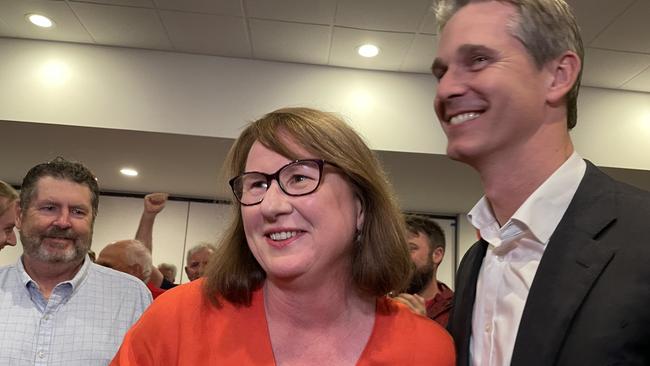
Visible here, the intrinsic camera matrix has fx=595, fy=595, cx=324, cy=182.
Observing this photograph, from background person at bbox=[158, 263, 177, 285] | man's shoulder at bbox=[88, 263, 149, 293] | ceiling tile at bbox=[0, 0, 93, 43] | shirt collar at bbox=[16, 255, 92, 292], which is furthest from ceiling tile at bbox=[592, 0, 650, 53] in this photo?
background person at bbox=[158, 263, 177, 285]

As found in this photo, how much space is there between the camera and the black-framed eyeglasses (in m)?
1.24

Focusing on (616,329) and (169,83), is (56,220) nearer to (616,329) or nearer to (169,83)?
(616,329)

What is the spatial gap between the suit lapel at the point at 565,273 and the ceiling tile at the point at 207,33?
2.97 m

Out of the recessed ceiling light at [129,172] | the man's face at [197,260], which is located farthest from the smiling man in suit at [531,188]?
the recessed ceiling light at [129,172]

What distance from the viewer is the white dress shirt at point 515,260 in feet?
3.91

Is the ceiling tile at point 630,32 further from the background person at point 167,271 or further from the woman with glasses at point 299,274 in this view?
the background person at point 167,271

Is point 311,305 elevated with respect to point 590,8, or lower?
lower

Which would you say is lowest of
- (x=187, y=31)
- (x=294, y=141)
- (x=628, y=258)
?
(x=628, y=258)

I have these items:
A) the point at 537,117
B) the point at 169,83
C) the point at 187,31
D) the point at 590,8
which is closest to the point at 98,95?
the point at 169,83

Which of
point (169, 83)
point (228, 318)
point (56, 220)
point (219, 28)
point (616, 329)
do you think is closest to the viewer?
point (616, 329)

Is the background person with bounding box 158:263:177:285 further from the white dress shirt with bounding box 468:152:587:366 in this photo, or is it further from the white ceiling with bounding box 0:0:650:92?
the white dress shirt with bounding box 468:152:587:366

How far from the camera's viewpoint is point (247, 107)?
4176mm

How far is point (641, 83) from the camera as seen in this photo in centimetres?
438

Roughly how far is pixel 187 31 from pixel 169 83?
438 millimetres
